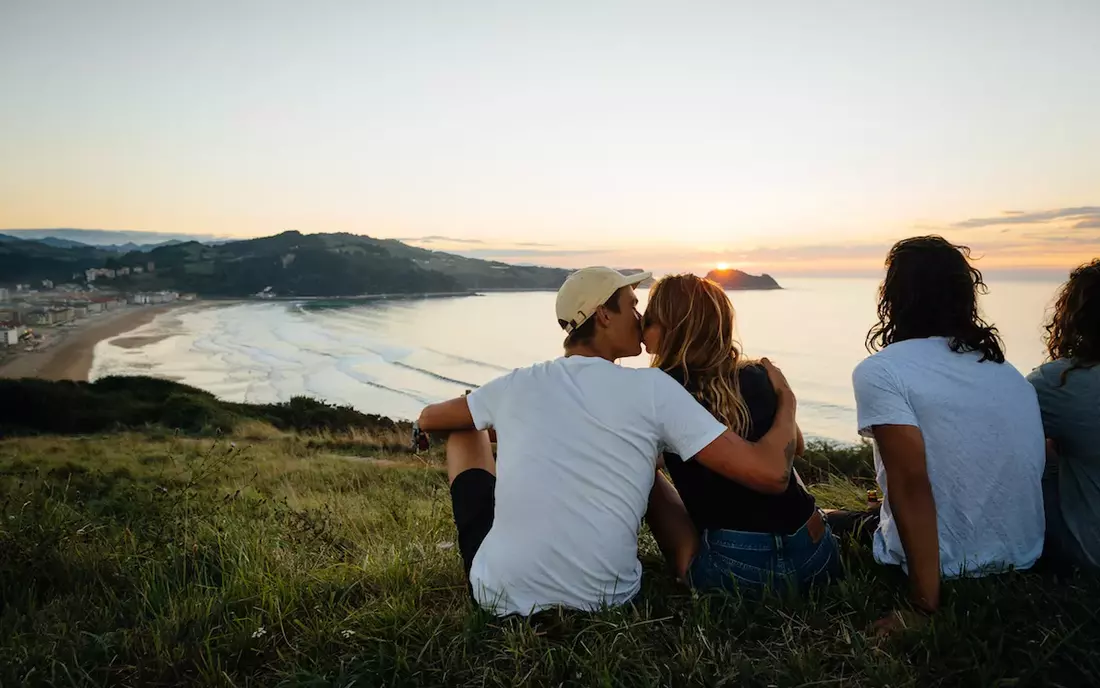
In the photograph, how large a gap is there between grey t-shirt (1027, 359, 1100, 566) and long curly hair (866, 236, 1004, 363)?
0.36m

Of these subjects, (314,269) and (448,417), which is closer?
(448,417)

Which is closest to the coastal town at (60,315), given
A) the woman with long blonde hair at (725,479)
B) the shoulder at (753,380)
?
the woman with long blonde hair at (725,479)

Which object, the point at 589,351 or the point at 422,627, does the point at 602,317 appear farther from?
the point at 422,627

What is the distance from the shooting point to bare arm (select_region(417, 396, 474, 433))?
2.72 metres

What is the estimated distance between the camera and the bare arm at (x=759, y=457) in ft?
7.49

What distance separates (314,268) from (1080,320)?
3278 inches

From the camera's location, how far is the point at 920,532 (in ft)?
8.00

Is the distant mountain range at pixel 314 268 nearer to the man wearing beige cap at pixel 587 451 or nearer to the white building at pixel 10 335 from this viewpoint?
the white building at pixel 10 335

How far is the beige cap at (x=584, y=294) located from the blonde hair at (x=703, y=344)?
0.68 feet

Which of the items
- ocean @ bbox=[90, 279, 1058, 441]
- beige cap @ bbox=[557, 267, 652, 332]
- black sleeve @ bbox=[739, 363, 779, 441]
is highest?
beige cap @ bbox=[557, 267, 652, 332]

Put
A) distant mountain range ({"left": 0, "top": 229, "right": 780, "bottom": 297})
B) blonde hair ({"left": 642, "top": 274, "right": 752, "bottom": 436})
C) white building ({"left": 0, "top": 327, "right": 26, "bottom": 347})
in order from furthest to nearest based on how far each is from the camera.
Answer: distant mountain range ({"left": 0, "top": 229, "right": 780, "bottom": 297}), white building ({"left": 0, "top": 327, "right": 26, "bottom": 347}), blonde hair ({"left": 642, "top": 274, "right": 752, "bottom": 436})

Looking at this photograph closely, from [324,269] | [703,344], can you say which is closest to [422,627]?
[703,344]

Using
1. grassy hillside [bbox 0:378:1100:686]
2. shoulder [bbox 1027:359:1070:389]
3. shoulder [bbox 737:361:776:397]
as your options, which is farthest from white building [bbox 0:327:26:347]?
shoulder [bbox 1027:359:1070:389]

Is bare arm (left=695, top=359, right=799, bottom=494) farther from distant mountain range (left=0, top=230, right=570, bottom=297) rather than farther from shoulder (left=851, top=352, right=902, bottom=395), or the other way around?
distant mountain range (left=0, top=230, right=570, bottom=297)
